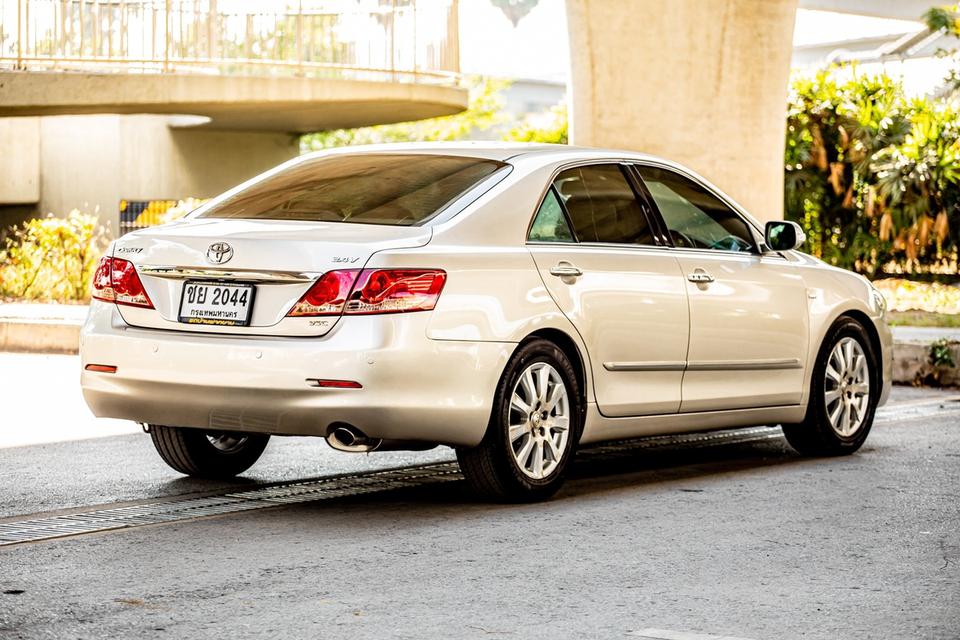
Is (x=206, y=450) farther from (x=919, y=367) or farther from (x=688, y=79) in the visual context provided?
(x=688, y=79)

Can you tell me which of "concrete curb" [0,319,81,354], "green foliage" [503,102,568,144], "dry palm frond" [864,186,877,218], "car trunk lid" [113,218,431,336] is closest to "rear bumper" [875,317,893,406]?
"car trunk lid" [113,218,431,336]

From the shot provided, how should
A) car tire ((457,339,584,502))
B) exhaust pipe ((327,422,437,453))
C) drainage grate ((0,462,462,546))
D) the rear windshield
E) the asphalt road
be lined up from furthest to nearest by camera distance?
the rear windshield < car tire ((457,339,584,502)) < exhaust pipe ((327,422,437,453)) < drainage grate ((0,462,462,546)) < the asphalt road

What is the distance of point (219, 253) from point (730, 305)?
8.96ft

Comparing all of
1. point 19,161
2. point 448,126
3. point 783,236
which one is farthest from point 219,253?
point 448,126

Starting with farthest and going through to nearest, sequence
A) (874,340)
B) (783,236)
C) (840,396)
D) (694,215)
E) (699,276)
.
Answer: (874,340) < (840,396) < (783,236) < (694,215) < (699,276)

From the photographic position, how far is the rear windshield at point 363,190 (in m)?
7.18

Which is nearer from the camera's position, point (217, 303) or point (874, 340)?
point (217, 303)

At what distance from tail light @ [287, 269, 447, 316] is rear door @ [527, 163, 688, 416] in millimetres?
845

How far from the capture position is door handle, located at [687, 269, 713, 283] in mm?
7999

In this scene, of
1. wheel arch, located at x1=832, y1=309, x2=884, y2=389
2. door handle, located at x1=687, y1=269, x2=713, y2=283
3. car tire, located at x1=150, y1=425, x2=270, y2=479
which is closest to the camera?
car tire, located at x1=150, y1=425, x2=270, y2=479

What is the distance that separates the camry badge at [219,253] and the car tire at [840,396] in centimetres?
354

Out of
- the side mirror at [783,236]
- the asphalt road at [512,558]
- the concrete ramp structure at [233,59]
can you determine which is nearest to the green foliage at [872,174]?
the concrete ramp structure at [233,59]

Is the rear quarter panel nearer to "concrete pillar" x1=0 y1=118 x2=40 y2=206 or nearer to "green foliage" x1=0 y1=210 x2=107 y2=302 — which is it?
"green foliage" x1=0 y1=210 x2=107 y2=302

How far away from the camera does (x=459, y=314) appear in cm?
674
